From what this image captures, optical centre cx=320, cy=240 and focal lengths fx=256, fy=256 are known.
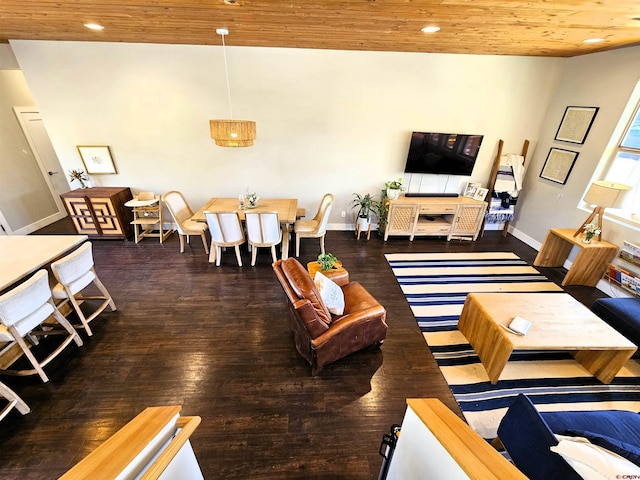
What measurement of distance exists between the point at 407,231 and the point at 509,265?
5.41 feet

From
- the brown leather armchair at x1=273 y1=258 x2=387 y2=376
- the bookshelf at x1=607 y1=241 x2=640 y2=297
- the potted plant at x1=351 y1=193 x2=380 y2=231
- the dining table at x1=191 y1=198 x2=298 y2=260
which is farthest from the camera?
the potted plant at x1=351 y1=193 x2=380 y2=231

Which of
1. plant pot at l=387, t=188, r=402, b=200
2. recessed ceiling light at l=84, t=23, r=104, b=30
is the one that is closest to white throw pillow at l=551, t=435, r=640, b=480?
plant pot at l=387, t=188, r=402, b=200

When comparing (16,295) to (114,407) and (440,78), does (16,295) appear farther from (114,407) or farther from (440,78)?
(440,78)

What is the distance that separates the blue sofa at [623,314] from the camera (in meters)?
2.43

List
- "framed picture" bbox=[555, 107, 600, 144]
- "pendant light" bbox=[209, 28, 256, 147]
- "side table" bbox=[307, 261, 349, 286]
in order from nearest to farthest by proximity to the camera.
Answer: "side table" bbox=[307, 261, 349, 286] < "pendant light" bbox=[209, 28, 256, 147] < "framed picture" bbox=[555, 107, 600, 144]

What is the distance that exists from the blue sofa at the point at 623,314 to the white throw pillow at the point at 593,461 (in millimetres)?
2015

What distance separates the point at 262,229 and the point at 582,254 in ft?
14.3

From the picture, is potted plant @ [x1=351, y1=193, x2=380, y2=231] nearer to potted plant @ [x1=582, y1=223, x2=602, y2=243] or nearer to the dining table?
the dining table

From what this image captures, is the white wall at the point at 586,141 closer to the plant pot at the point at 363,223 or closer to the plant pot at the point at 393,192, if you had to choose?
the plant pot at the point at 393,192

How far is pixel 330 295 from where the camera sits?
2.43 m

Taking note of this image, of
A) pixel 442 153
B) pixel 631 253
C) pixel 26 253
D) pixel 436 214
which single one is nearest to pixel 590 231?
pixel 631 253

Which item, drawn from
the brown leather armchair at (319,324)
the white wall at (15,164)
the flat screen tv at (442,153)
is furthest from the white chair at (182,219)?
the flat screen tv at (442,153)

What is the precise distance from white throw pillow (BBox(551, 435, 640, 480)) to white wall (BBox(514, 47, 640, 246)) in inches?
134

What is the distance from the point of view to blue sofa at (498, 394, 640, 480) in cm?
124
